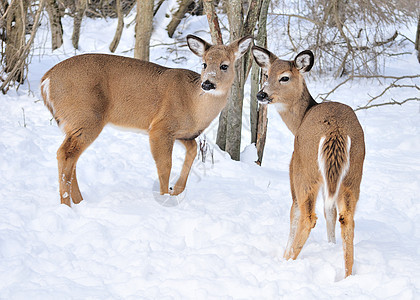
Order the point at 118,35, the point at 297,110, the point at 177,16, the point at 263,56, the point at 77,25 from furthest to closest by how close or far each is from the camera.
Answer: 1. the point at 177,16
2. the point at 77,25
3. the point at 118,35
4. the point at 263,56
5. the point at 297,110

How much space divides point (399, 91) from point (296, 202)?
10155 millimetres

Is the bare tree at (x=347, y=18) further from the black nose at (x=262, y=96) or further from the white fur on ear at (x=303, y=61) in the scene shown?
the black nose at (x=262, y=96)

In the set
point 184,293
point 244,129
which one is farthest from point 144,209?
point 244,129

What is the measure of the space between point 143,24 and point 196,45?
3.70 m

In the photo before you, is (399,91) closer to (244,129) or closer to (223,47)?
(244,129)

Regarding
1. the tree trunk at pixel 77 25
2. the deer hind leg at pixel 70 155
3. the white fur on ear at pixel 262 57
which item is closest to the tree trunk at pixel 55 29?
the tree trunk at pixel 77 25

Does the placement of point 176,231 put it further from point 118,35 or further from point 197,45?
point 118,35

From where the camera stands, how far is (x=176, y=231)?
4.91 meters

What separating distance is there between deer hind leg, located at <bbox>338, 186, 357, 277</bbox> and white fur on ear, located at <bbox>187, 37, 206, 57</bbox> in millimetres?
2740

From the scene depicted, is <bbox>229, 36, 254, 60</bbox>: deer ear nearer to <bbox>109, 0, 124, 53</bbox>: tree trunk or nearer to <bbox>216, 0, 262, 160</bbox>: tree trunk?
<bbox>216, 0, 262, 160</bbox>: tree trunk

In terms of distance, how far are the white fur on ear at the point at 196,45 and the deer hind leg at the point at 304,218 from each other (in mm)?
2490

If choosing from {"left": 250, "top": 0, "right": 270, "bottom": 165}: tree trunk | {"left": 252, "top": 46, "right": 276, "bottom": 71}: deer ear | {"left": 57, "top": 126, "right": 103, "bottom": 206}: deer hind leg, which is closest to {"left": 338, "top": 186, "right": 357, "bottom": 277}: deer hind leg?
{"left": 252, "top": 46, "right": 276, "bottom": 71}: deer ear

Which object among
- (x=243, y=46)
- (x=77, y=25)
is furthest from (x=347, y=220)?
(x=77, y=25)

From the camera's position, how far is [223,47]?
20.0ft
